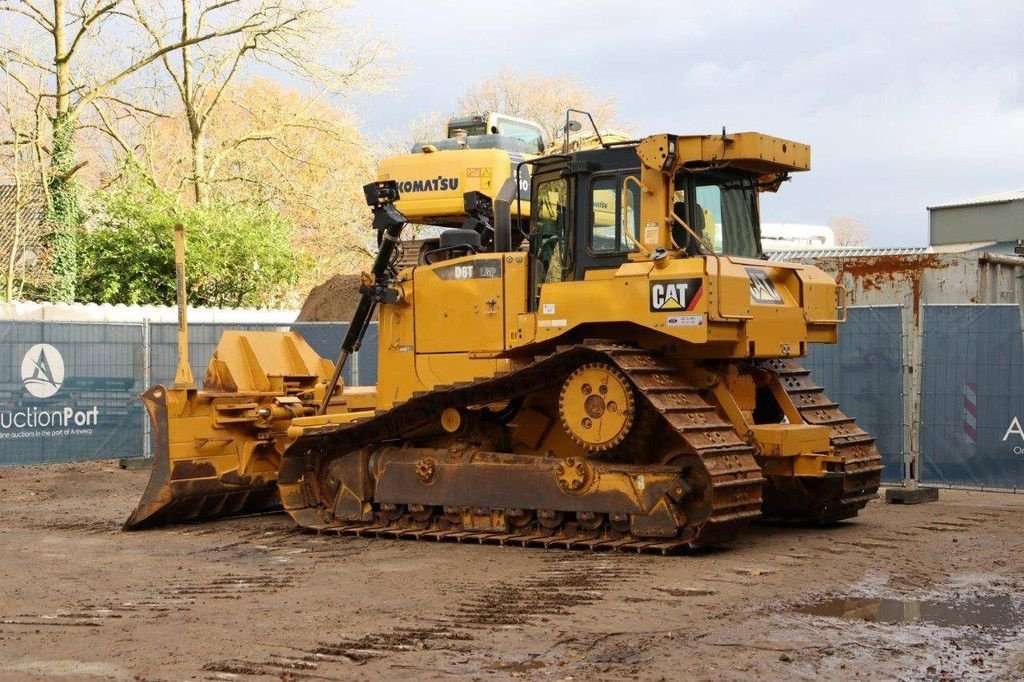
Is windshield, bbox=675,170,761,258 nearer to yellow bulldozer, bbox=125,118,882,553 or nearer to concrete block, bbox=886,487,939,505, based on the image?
yellow bulldozer, bbox=125,118,882,553

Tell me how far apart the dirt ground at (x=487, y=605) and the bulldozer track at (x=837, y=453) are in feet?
0.89

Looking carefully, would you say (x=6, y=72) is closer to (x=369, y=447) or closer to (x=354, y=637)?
(x=369, y=447)

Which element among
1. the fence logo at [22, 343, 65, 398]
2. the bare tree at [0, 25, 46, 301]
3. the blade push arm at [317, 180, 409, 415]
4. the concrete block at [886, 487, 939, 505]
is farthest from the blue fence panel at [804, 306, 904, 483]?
the bare tree at [0, 25, 46, 301]

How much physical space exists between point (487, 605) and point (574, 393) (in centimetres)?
267

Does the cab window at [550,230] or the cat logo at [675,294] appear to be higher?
the cab window at [550,230]

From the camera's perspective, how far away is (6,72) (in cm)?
2853

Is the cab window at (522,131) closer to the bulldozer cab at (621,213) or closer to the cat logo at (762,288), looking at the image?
the bulldozer cab at (621,213)

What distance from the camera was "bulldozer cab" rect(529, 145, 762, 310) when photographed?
1072 cm

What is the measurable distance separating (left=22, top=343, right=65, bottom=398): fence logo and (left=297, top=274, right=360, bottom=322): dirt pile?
4.79 metres

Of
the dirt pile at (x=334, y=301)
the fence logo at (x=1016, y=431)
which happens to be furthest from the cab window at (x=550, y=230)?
the dirt pile at (x=334, y=301)

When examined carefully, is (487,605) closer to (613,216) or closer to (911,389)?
(613,216)

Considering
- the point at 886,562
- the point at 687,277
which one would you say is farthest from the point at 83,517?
the point at 886,562

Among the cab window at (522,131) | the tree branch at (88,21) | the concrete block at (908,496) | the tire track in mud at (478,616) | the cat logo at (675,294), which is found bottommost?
the tire track in mud at (478,616)

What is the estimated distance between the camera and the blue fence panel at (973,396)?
559 inches
